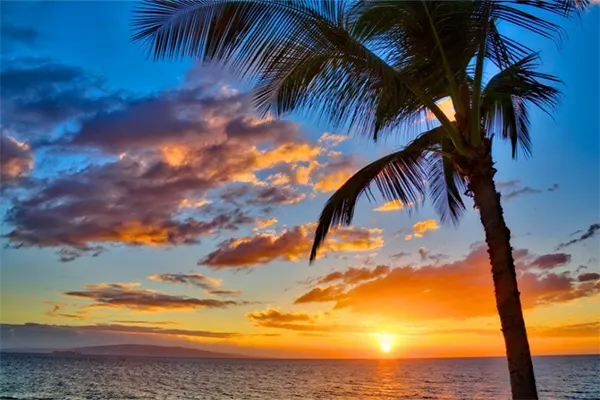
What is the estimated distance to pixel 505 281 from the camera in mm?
4578

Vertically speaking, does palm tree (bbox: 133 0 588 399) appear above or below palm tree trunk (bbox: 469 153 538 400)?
above

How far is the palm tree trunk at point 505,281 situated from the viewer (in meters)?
4.39

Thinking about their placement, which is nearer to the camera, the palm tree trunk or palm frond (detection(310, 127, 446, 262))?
the palm tree trunk

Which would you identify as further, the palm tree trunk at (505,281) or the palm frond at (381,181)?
the palm frond at (381,181)

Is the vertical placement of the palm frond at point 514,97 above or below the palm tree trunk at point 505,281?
above

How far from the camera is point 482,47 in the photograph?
5363 millimetres

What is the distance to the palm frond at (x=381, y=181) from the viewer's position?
6934mm

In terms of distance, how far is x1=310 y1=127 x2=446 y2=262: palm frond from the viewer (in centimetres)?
693

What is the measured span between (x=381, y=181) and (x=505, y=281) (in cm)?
302

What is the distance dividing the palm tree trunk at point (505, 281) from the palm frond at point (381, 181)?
183 centimetres

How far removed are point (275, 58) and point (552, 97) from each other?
14.7 ft

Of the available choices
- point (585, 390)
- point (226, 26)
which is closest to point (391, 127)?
point (226, 26)

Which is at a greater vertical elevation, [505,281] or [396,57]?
[396,57]

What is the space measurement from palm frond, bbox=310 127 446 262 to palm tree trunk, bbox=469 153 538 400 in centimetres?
183
